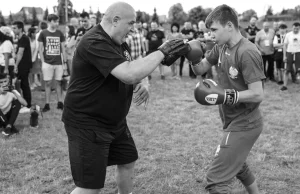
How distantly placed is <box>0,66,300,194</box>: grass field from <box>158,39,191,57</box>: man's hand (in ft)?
5.52

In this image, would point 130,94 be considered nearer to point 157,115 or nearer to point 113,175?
point 113,175

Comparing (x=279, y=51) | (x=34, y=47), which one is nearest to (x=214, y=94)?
(x=34, y=47)

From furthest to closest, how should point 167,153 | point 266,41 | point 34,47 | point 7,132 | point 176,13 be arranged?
point 176,13
point 266,41
point 34,47
point 7,132
point 167,153

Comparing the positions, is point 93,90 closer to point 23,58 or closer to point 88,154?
point 88,154

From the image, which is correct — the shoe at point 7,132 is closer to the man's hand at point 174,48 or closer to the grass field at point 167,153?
the grass field at point 167,153

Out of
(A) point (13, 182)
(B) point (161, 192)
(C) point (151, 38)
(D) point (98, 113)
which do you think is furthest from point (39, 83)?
(D) point (98, 113)

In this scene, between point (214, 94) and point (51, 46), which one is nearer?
point (214, 94)

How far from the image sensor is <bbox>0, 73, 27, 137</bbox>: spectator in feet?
19.0

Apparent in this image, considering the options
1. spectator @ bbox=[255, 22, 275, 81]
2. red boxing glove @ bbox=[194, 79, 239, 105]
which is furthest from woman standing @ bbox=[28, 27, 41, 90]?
red boxing glove @ bbox=[194, 79, 239, 105]

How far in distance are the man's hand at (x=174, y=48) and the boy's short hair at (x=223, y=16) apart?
285 mm

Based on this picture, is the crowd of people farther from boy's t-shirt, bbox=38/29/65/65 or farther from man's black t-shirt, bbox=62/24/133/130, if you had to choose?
boy's t-shirt, bbox=38/29/65/65

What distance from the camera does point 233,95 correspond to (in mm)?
2596

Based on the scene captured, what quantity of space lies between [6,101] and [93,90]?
3893 mm

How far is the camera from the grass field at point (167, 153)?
3838 mm
